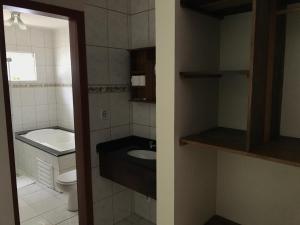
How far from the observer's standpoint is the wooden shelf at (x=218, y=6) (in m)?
1.25

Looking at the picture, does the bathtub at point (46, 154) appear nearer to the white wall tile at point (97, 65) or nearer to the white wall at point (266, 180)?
the white wall tile at point (97, 65)

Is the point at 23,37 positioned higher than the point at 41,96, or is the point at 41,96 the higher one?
the point at 23,37

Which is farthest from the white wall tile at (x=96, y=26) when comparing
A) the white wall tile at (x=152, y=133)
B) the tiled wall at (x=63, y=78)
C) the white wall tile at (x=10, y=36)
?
the white wall tile at (x=10, y=36)

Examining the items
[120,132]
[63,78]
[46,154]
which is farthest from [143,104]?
[63,78]

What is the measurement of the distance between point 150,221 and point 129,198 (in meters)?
0.33

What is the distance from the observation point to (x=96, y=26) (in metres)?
2.19

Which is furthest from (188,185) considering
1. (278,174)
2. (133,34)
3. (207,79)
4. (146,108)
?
(133,34)

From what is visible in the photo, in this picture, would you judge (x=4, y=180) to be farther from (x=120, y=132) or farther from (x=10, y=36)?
(x=10, y=36)

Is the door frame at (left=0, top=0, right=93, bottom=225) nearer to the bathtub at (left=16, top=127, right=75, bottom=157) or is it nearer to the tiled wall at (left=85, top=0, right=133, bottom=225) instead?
the tiled wall at (left=85, top=0, right=133, bottom=225)

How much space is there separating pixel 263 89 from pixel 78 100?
1.52 m

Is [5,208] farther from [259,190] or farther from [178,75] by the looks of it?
[259,190]

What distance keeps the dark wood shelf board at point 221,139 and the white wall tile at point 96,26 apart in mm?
1325

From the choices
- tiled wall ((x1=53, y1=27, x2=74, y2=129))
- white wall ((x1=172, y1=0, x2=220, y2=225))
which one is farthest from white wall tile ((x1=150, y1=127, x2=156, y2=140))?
tiled wall ((x1=53, y1=27, x2=74, y2=129))

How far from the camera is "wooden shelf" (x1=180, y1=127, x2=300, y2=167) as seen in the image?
3.37ft
